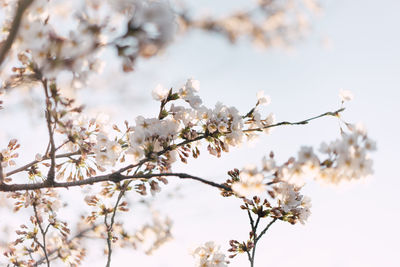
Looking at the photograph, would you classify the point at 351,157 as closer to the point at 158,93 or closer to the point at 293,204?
the point at 293,204

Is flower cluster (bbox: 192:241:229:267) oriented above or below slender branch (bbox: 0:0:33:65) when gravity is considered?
below

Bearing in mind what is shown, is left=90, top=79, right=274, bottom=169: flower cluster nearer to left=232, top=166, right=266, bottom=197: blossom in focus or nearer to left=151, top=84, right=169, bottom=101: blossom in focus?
left=151, top=84, right=169, bottom=101: blossom in focus

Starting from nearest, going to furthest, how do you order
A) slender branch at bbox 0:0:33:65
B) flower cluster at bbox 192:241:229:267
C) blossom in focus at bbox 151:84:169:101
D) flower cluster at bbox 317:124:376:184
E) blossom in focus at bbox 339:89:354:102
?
slender branch at bbox 0:0:33:65, flower cluster at bbox 317:124:376:184, blossom in focus at bbox 339:89:354:102, blossom in focus at bbox 151:84:169:101, flower cluster at bbox 192:241:229:267

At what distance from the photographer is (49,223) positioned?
2.99 meters

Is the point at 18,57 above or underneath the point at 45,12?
underneath

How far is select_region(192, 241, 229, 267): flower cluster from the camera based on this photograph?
290 centimetres

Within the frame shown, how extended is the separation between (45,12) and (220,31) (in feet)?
18.2

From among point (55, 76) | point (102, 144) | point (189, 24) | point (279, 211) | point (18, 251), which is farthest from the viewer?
point (189, 24)

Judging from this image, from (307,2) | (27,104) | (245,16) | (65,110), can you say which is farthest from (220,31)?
(65,110)

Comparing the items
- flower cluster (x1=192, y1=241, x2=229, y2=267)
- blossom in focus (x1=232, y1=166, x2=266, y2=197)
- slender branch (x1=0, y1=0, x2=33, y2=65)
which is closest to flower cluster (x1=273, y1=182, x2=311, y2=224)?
blossom in focus (x1=232, y1=166, x2=266, y2=197)

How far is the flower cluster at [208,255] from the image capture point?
2902 millimetres

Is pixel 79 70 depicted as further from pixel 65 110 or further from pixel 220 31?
pixel 220 31

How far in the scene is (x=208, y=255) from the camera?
2996 millimetres

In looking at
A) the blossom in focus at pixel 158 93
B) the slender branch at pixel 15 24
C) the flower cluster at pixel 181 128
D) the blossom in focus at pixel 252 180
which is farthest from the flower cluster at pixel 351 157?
the slender branch at pixel 15 24
